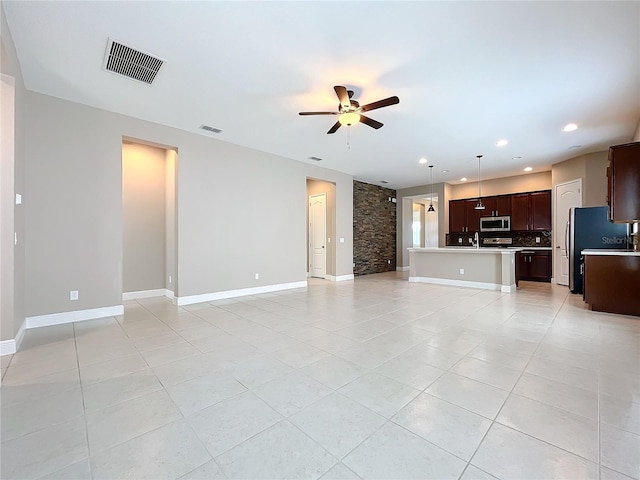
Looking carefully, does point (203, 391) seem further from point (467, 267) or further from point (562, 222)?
point (562, 222)

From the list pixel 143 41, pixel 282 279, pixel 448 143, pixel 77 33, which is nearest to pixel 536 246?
pixel 448 143

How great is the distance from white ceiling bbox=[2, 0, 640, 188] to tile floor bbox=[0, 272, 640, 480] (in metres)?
2.98

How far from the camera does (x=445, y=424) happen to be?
1727 millimetres

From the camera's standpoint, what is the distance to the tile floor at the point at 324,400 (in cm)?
143

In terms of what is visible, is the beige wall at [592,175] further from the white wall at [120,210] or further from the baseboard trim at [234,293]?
the baseboard trim at [234,293]

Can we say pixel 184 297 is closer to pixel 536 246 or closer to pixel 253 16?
pixel 253 16

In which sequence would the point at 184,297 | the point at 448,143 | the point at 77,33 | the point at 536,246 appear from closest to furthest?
1. the point at 77,33
2. the point at 184,297
3. the point at 448,143
4. the point at 536,246

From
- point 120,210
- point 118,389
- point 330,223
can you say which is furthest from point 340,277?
point 118,389

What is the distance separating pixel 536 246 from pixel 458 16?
772 centimetres

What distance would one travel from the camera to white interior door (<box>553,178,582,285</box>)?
6730mm

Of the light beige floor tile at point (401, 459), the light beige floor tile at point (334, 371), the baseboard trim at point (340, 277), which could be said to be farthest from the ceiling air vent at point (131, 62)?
the baseboard trim at point (340, 277)

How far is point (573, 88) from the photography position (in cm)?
350

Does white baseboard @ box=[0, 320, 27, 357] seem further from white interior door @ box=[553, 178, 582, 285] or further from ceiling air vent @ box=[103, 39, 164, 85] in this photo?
white interior door @ box=[553, 178, 582, 285]

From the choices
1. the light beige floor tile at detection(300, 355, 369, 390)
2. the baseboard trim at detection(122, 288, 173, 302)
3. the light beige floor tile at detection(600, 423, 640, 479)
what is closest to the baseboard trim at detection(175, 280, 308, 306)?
the baseboard trim at detection(122, 288, 173, 302)
